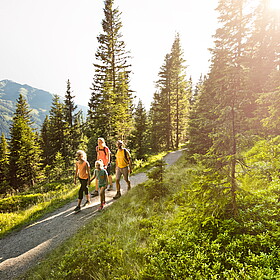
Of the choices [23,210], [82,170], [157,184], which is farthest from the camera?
[23,210]

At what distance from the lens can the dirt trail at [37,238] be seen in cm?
427

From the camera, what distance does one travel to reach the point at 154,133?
28.4 meters

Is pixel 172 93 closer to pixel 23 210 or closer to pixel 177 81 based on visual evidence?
pixel 177 81

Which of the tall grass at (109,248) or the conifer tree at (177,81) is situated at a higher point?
the conifer tree at (177,81)

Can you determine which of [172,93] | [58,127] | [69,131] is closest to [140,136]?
[172,93]

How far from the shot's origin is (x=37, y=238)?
536 centimetres

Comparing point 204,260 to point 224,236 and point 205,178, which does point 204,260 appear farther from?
point 205,178

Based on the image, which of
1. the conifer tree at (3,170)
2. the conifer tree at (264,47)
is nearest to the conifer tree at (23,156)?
the conifer tree at (3,170)

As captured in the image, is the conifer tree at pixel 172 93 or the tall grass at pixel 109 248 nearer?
the tall grass at pixel 109 248

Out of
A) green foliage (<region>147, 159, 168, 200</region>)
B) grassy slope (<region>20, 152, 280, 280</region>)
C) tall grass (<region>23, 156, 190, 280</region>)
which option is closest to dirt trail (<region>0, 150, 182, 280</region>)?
tall grass (<region>23, 156, 190, 280</region>)

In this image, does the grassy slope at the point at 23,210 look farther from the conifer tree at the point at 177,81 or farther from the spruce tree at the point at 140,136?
the conifer tree at the point at 177,81

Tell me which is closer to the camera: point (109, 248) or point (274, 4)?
point (109, 248)

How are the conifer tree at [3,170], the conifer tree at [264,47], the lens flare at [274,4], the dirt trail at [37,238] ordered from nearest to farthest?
1. the dirt trail at [37,238]
2. the conifer tree at [264,47]
3. the lens flare at [274,4]
4. the conifer tree at [3,170]

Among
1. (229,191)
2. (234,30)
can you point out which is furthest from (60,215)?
(234,30)
